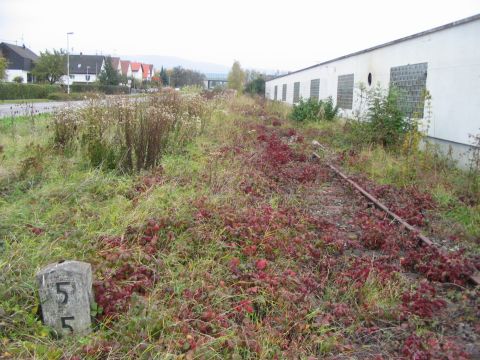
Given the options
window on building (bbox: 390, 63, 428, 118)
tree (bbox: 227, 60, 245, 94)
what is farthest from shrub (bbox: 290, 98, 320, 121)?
tree (bbox: 227, 60, 245, 94)

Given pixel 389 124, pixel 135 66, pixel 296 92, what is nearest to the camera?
pixel 389 124

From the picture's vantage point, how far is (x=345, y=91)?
1952 cm

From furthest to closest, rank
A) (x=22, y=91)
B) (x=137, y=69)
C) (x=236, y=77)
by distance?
(x=137, y=69)
(x=236, y=77)
(x=22, y=91)

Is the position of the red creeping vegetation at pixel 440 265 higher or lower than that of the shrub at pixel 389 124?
lower

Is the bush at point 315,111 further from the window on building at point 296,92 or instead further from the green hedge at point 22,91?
the green hedge at point 22,91

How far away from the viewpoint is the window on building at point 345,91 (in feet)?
61.2

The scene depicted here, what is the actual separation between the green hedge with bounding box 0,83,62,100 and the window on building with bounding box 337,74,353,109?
24.2 m

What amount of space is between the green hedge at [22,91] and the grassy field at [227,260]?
101 feet

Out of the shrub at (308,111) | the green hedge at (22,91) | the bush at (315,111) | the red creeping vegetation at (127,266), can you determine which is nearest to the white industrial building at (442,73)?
the bush at (315,111)

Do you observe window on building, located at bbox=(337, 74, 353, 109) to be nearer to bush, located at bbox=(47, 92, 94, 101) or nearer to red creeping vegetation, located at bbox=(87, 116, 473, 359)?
bush, located at bbox=(47, 92, 94, 101)

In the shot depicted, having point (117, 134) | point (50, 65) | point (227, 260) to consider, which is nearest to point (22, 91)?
point (50, 65)

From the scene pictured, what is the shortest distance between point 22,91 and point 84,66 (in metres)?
46.9

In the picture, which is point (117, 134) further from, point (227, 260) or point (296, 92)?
point (296, 92)

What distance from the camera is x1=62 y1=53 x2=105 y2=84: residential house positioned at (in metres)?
78.1
